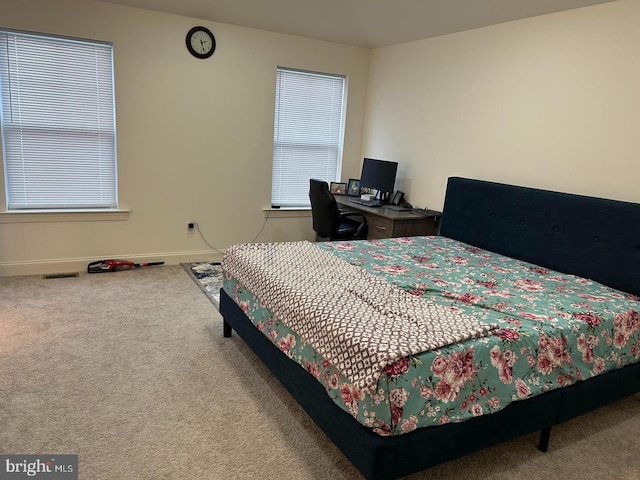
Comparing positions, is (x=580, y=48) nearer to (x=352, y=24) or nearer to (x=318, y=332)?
(x=352, y=24)

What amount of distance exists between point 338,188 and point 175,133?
185 centimetres

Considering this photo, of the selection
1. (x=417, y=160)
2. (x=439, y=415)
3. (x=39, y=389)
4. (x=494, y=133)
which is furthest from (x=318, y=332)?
(x=417, y=160)

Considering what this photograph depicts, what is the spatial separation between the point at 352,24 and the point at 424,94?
3.22 feet

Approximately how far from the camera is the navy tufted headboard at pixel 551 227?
282 centimetres

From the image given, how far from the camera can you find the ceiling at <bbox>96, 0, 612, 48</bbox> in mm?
3668

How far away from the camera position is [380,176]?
15.7 feet

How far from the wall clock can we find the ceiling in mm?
128

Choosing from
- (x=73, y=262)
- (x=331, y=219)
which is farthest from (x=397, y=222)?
(x=73, y=262)

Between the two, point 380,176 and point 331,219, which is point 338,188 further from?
point 331,219

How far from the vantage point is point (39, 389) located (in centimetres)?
247

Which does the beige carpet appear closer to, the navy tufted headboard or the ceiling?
the navy tufted headboard

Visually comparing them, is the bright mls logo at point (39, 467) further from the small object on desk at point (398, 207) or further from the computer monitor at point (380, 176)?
the computer monitor at point (380, 176)

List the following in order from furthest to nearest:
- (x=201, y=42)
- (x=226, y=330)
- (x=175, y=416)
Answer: (x=201, y=42)
(x=226, y=330)
(x=175, y=416)

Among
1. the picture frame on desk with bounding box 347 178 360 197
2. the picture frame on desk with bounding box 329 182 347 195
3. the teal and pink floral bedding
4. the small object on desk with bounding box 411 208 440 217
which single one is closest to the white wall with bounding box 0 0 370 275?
the picture frame on desk with bounding box 329 182 347 195
